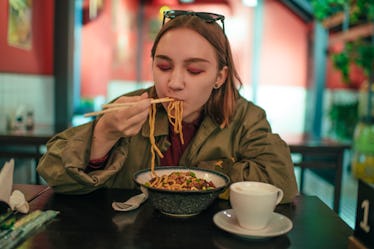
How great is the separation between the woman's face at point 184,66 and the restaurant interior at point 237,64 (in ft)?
1.09

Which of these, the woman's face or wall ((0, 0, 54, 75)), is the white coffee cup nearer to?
the woman's face

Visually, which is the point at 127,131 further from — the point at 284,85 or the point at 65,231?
the point at 284,85

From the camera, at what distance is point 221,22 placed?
4.54ft

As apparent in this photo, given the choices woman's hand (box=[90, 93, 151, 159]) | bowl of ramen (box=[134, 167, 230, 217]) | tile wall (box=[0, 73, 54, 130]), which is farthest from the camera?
tile wall (box=[0, 73, 54, 130])

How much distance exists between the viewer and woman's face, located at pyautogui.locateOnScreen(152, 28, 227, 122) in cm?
119

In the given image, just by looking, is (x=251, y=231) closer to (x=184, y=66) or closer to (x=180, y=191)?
(x=180, y=191)

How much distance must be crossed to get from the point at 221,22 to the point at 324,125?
5806mm

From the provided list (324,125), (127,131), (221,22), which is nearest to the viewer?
(127,131)

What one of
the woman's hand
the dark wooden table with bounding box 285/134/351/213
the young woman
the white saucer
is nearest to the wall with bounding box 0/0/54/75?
the young woman

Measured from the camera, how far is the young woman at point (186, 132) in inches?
44.9

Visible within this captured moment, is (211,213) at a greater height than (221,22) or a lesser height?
lesser

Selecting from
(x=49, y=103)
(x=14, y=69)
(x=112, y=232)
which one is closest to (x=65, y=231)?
(x=112, y=232)

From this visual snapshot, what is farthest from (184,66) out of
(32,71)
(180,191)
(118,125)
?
(32,71)

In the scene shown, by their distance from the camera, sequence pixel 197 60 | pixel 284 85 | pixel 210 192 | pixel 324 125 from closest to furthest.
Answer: pixel 210 192
pixel 197 60
pixel 324 125
pixel 284 85
